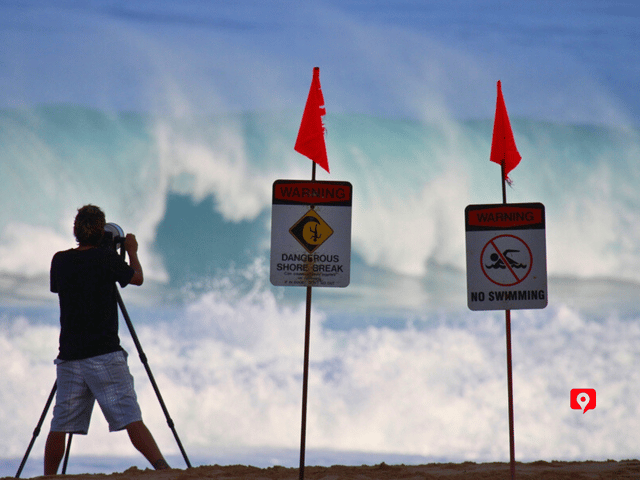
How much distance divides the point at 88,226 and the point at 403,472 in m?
4.07

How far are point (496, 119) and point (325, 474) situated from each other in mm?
4081

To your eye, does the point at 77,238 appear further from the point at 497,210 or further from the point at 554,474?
the point at 554,474

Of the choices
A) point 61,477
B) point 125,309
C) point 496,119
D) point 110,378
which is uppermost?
point 496,119

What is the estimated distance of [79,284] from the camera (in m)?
6.68

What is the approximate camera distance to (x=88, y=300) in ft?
21.8

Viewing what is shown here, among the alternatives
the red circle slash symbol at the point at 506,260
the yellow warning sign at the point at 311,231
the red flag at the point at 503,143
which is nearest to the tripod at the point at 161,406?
the yellow warning sign at the point at 311,231

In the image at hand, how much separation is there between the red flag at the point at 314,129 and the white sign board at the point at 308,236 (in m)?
0.44

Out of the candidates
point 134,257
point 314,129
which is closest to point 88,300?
point 134,257

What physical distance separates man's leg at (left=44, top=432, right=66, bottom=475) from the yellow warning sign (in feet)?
10.1

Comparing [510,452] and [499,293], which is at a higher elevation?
[499,293]

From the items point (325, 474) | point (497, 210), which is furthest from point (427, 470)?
point (497, 210)

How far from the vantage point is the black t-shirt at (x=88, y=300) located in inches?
260

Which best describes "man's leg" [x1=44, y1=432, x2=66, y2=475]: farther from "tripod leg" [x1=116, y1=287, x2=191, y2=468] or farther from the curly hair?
the curly hair

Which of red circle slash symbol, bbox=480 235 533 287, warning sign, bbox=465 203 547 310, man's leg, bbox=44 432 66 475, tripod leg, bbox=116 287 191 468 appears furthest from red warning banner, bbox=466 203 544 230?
man's leg, bbox=44 432 66 475
